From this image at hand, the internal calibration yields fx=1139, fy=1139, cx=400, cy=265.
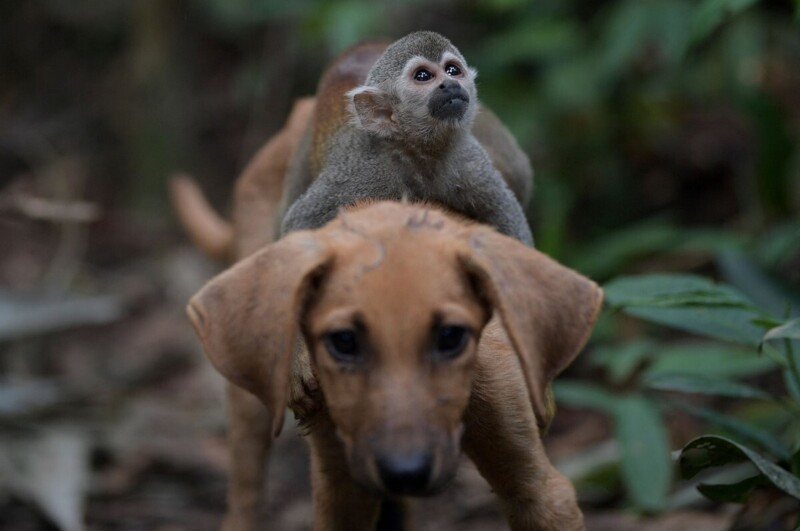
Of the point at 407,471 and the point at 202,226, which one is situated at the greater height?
the point at 202,226

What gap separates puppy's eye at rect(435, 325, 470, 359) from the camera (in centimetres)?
335

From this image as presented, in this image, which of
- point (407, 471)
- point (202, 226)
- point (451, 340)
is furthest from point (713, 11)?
point (202, 226)

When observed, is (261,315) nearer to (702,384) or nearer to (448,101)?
(448,101)

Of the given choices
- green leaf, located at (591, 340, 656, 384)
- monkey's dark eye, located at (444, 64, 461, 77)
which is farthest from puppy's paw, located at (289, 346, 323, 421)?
green leaf, located at (591, 340, 656, 384)

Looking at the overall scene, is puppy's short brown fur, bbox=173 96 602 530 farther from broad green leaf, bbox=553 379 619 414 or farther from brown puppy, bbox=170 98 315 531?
broad green leaf, bbox=553 379 619 414

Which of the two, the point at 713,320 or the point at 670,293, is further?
the point at 713,320

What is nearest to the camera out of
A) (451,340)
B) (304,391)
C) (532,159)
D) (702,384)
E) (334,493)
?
(451,340)

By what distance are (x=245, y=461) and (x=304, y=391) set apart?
94.3 inches

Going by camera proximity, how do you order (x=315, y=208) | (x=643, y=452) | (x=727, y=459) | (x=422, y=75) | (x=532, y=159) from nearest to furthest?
(x=727, y=459) < (x=315, y=208) < (x=422, y=75) < (x=643, y=452) < (x=532, y=159)

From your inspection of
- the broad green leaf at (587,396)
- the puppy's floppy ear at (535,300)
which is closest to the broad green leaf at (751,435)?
the broad green leaf at (587,396)

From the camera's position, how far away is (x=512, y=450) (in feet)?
13.3

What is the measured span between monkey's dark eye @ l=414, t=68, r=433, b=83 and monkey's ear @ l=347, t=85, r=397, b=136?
17 centimetres

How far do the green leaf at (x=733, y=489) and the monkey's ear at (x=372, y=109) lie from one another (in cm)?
219

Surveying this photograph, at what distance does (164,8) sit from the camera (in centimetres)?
1189
